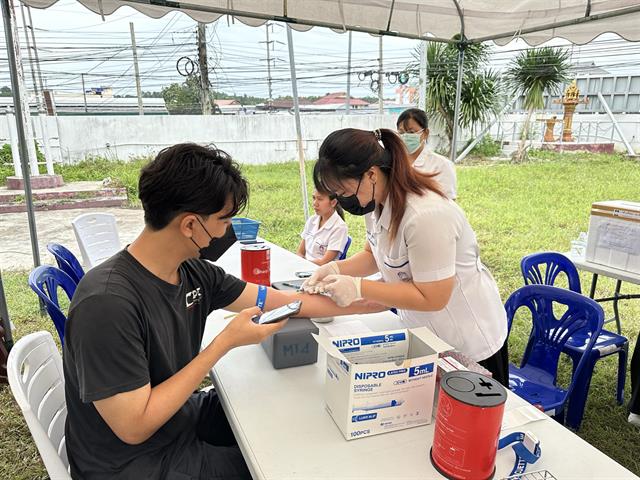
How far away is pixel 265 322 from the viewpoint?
119 cm

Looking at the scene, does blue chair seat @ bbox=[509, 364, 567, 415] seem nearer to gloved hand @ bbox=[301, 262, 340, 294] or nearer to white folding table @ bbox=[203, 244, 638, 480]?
white folding table @ bbox=[203, 244, 638, 480]

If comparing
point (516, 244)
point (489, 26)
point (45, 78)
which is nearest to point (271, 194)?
point (516, 244)

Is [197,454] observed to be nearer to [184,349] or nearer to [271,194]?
[184,349]

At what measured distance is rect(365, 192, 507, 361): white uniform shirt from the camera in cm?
128

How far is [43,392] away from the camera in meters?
1.20

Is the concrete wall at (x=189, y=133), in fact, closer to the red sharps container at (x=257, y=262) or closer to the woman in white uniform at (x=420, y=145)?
the woman in white uniform at (x=420, y=145)

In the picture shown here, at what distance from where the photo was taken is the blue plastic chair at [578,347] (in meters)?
2.03

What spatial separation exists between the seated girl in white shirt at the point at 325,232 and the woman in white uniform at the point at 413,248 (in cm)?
120

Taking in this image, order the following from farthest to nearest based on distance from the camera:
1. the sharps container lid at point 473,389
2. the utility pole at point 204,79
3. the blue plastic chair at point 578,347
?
the utility pole at point 204,79 → the blue plastic chair at point 578,347 → the sharps container lid at point 473,389

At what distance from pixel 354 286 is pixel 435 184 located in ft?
1.39

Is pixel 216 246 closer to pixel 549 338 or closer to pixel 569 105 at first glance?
pixel 549 338

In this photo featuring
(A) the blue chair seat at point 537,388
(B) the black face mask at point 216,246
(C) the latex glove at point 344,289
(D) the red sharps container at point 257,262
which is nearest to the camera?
(B) the black face mask at point 216,246

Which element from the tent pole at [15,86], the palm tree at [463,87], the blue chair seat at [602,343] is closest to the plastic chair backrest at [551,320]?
the blue chair seat at [602,343]

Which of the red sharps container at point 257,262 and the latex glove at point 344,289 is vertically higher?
the latex glove at point 344,289
